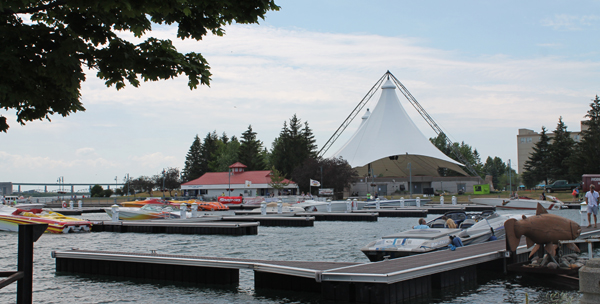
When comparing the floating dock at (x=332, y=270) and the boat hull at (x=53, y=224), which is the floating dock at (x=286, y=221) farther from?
the floating dock at (x=332, y=270)

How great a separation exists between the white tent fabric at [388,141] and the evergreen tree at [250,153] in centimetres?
2206

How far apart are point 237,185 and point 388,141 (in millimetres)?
27440

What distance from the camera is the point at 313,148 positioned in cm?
10581

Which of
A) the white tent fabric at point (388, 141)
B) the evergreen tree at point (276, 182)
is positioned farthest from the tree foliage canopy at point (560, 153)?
the evergreen tree at point (276, 182)

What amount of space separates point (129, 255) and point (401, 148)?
250 feet

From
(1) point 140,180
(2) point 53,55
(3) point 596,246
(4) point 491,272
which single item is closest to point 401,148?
(1) point 140,180

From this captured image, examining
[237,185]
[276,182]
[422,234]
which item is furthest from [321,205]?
[422,234]

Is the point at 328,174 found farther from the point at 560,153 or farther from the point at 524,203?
the point at 560,153

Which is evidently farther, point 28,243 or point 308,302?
point 308,302

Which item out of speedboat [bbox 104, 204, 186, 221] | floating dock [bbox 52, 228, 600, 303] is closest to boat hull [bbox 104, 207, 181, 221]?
speedboat [bbox 104, 204, 186, 221]

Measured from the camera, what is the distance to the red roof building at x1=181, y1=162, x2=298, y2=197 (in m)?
81.3

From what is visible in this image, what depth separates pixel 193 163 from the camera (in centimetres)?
12331

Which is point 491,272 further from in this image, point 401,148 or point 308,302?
point 401,148

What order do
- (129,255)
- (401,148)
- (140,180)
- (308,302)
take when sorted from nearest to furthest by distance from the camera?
1. (308,302)
2. (129,255)
3. (401,148)
4. (140,180)
